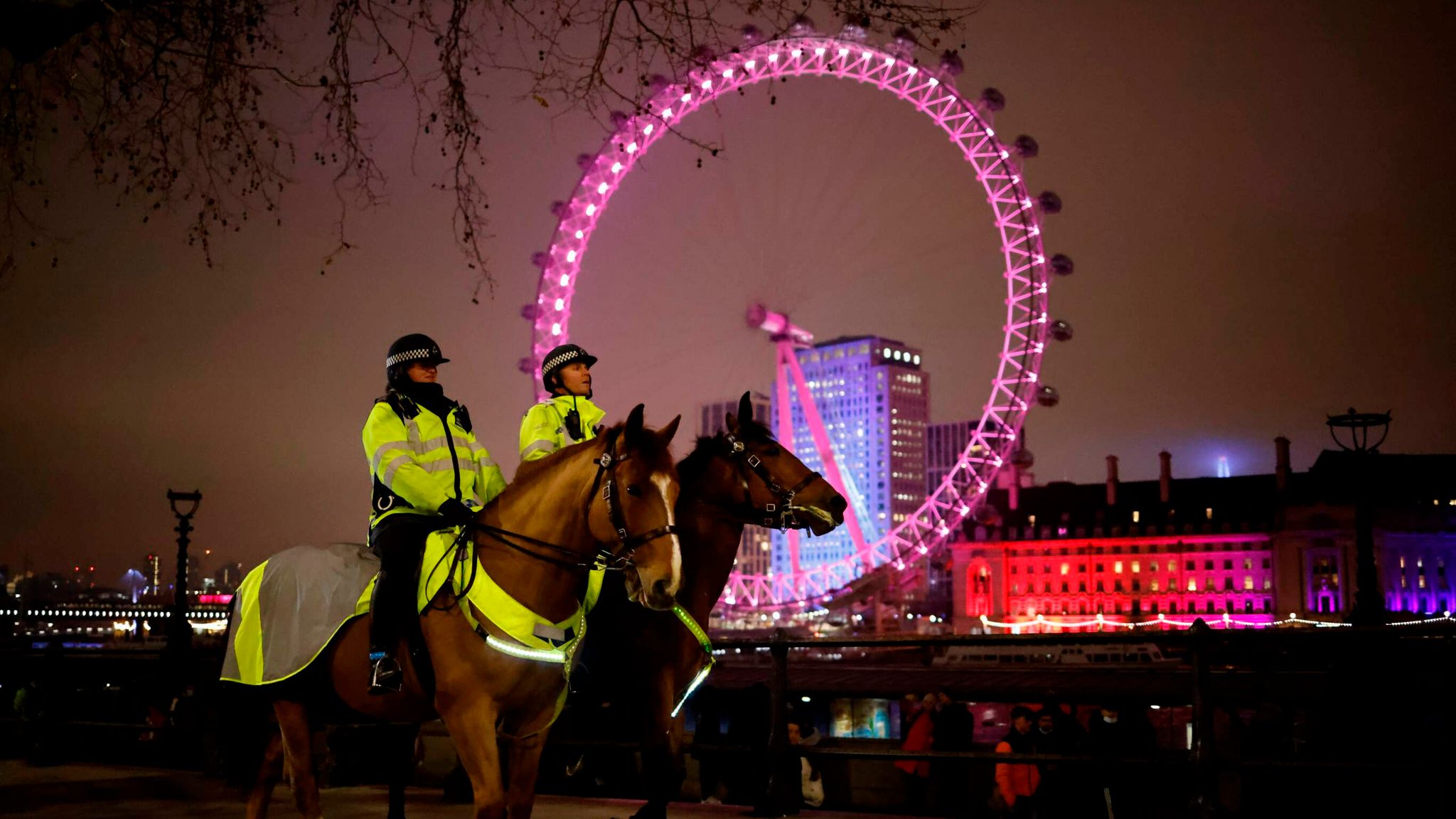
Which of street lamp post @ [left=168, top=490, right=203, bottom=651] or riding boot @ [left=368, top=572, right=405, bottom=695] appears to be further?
street lamp post @ [left=168, top=490, right=203, bottom=651]

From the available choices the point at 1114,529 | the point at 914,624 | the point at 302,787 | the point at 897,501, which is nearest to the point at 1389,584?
the point at 1114,529

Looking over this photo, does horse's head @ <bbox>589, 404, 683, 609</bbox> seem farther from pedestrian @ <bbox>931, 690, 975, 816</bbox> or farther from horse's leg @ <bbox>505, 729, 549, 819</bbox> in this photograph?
pedestrian @ <bbox>931, 690, 975, 816</bbox>

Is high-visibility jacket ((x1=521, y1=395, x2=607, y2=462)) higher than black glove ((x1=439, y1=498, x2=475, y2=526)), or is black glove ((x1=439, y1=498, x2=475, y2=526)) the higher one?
high-visibility jacket ((x1=521, y1=395, x2=607, y2=462))

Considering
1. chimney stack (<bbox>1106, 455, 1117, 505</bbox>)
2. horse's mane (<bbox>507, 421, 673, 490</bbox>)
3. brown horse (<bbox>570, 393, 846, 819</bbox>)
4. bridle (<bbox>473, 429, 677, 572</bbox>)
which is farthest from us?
chimney stack (<bbox>1106, 455, 1117, 505</bbox>)

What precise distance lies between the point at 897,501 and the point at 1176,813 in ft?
530

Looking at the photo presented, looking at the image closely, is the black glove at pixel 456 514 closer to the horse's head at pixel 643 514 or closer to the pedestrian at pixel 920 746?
the horse's head at pixel 643 514

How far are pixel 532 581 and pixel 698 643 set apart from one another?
4.55 feet

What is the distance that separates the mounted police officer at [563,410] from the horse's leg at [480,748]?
64.7 inches

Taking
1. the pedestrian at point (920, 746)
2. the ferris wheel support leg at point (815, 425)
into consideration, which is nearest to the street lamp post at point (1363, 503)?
the pedestrian at point (920, 746)

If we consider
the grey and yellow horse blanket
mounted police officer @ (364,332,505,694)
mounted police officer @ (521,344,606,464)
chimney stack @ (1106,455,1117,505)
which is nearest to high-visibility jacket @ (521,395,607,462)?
mounted police officer @ (521,344,606,464)

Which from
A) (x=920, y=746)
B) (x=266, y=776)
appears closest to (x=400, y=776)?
(x=266, y=776)

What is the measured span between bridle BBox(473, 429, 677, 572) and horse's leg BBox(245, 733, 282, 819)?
6.93ft

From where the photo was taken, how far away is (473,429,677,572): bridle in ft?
19.0

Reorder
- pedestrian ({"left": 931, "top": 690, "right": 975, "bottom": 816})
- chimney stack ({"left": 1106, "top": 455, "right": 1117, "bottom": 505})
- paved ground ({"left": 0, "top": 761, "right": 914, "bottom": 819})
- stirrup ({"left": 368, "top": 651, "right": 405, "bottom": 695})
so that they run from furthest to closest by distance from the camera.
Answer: chimney stack ({"left": 1106, "top": 455, "right": 1117, "bottom": 505}), pedestrian ({"left": 931, "top": 690, "right": 975, "bottom": 816}), paved ground ({"left": 0, "top": 761, "right": 914, "bottom": 819}), stirrup ({"left": 368, "top": 651, "right": 405, "bottom": 695})
